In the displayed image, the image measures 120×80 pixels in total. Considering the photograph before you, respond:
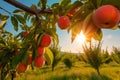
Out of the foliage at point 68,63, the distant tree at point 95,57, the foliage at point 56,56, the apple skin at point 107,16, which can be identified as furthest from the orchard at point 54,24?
the foliage at point 68,63

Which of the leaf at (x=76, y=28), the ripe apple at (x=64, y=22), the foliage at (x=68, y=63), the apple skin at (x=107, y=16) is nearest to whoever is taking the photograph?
the apple skin at (x=107, y=16)

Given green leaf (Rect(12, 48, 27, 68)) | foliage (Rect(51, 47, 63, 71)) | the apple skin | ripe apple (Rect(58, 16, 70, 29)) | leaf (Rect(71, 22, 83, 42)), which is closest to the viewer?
the apple skin

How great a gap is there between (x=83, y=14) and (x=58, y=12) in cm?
48

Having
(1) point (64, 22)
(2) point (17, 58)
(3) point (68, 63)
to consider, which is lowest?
(2) point (17, 58)

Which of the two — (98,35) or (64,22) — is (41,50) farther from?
(98,35)

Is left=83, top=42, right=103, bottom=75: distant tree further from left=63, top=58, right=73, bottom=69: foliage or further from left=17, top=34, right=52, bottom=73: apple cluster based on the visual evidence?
left=17, top=34, right=52, bottom=73: apple cluster

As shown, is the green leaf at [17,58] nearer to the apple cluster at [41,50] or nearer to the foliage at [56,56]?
the apple cluster at [41,50]

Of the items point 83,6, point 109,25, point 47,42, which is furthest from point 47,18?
point 109,25

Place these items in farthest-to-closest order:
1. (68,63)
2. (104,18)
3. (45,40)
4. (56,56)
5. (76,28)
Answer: (68,63) < (56,56) < (45,40) < (76,28) < (104,18)

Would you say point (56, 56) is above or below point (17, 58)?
above

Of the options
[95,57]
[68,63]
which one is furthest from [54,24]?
[68,63]

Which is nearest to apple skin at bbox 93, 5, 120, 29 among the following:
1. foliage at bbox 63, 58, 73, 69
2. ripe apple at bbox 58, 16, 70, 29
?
ripe apple at bbox 58, 16, 70, 29

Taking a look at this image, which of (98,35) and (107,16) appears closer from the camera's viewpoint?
(107,16)

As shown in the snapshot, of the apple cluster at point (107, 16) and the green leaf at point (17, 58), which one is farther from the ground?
the apple cluster at point (107, 16)
